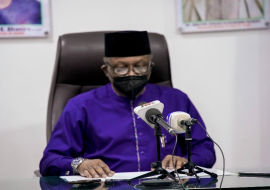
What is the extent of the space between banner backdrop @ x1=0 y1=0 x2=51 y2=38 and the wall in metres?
0.05

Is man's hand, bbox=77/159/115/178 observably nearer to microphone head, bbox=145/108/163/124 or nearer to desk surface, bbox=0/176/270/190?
desk surface, bbox=0/176/270/190

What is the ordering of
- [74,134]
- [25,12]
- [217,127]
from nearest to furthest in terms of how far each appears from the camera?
[74,134] < [25,12] < [217,127]

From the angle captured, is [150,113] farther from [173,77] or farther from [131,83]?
[173,77]

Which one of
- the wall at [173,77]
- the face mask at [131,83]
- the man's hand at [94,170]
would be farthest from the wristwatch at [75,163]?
the wall at [173,77]

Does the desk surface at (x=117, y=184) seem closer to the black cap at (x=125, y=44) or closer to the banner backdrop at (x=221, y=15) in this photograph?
the black cap at (x=125, y=44)

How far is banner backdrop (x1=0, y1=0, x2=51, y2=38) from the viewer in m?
2.59

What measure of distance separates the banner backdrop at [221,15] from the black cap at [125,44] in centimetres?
71

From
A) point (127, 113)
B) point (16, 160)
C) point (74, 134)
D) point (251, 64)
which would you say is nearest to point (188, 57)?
point (251, 64)

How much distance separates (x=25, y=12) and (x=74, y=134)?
3.11 feet

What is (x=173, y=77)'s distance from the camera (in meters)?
2.75

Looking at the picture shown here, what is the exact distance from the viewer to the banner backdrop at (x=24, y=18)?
2.59m

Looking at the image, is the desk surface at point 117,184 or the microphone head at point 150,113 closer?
the desk surface at point 117,184

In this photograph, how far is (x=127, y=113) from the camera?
213 centimetres

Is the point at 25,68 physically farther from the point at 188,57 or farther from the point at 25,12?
the point at 188,57
